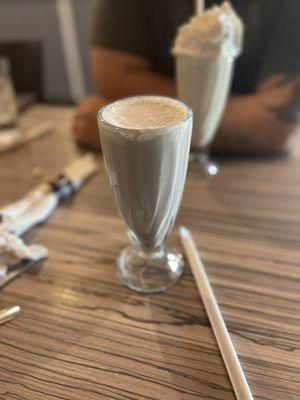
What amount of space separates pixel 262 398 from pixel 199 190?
374 millimetres

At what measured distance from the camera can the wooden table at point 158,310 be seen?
1.26 ft

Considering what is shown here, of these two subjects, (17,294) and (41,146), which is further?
(41,146)

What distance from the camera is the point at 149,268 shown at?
521 millimetres

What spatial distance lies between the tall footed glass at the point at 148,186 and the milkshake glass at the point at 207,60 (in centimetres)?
20

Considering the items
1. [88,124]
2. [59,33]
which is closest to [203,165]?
[88,124]

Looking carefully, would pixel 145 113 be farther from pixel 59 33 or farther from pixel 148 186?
pixel 59 33

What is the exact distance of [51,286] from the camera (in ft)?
1.63

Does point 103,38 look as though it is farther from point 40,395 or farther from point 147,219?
point 40,395

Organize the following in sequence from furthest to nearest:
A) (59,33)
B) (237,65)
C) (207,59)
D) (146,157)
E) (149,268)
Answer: (59,33)
(237,65)
(207,59)
(149,268)
(146,157)

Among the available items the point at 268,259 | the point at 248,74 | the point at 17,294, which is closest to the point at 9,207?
the point at 17,294

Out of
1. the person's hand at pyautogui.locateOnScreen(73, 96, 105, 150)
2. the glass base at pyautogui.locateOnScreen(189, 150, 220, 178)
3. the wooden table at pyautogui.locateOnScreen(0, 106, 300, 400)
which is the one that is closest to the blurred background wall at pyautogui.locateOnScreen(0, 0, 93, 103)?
the person's hand at pyautogui.locateOnScreen(73, 96, 105, 150)

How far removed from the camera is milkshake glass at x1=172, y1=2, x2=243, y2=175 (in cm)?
A: 61

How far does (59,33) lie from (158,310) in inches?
70.2

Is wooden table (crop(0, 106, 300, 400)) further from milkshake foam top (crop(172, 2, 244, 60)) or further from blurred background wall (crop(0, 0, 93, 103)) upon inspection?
blurred background wall (crop(0, 0, 93, 103))
